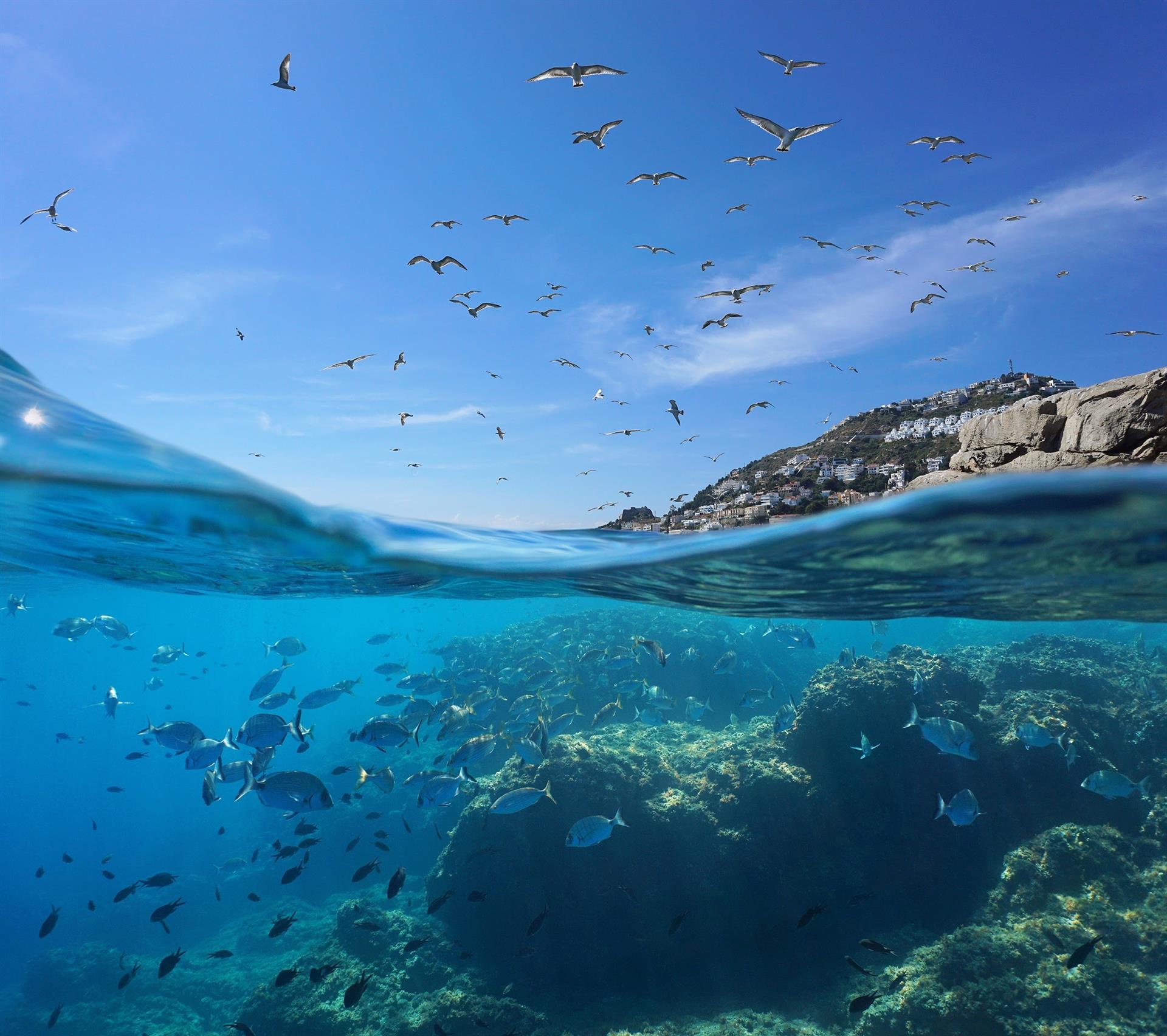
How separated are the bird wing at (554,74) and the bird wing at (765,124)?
2403 mm

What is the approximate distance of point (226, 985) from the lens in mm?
17844

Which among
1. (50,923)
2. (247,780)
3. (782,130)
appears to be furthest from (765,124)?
(50,923)

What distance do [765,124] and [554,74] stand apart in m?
2.96

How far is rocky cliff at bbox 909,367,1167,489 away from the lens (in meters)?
6.12

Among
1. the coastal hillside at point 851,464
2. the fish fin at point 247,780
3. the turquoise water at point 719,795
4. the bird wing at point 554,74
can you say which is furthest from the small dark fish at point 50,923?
the bird wing at point 554,74

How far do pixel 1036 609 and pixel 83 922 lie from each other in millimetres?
39046

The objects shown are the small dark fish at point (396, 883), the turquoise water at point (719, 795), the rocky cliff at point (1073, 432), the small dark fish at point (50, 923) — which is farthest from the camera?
the small dark fish at point (50, 923)

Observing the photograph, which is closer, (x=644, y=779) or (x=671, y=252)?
(x=671, y=252)

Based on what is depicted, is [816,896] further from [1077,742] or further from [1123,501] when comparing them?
[1123,501]

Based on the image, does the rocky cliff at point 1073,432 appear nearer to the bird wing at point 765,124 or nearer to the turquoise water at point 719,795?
the turquoise water at point 719,795

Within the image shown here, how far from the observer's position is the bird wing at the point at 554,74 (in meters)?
7.74

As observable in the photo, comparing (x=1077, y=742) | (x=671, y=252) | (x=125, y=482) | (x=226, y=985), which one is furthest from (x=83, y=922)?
(x=1077, y=742)

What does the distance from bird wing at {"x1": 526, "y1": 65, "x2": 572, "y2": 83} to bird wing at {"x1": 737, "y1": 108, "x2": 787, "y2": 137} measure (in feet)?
7.88

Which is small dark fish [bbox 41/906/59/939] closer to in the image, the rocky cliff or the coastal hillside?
the coastal hillside
